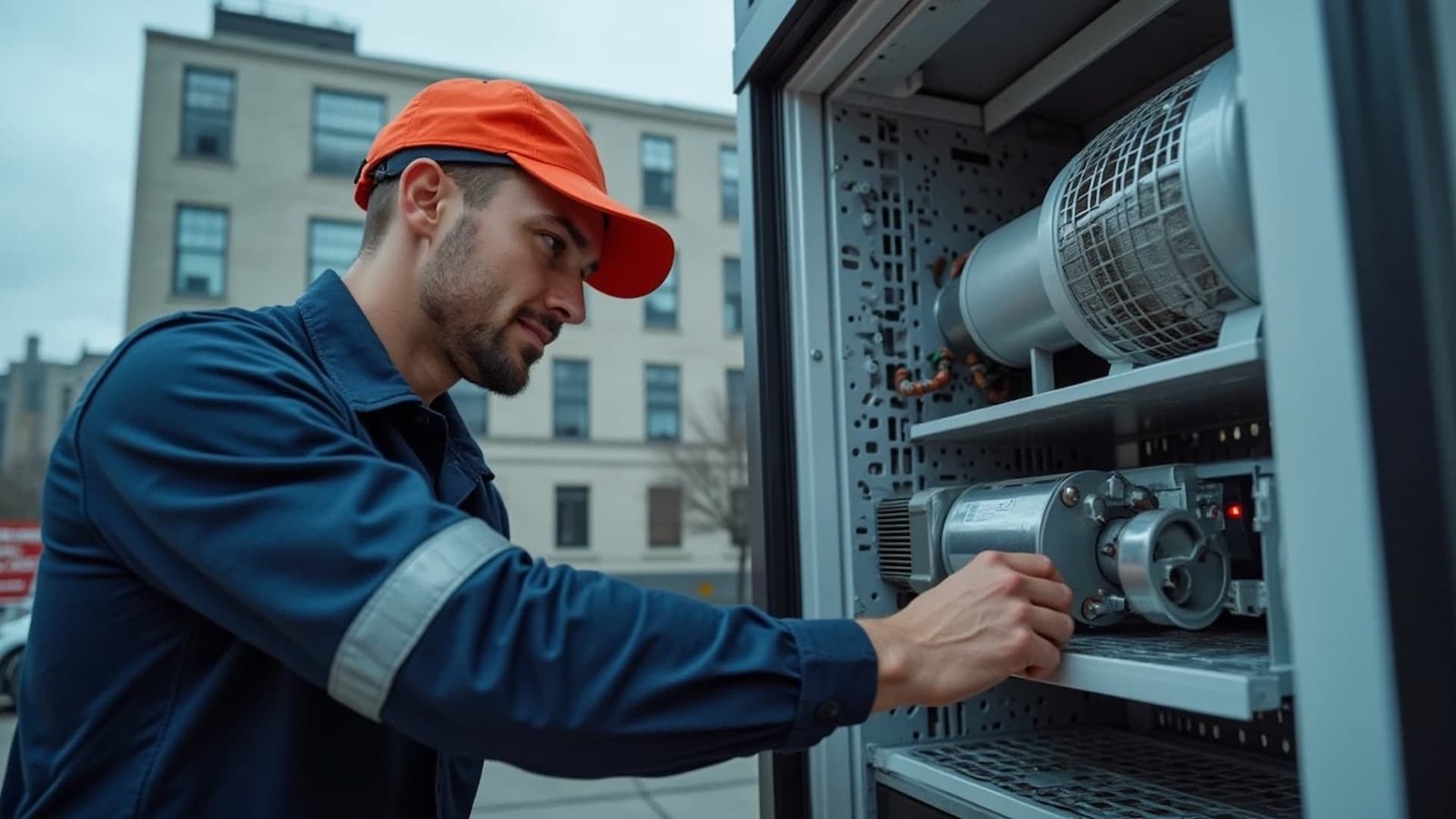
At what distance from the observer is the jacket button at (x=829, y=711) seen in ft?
2.63

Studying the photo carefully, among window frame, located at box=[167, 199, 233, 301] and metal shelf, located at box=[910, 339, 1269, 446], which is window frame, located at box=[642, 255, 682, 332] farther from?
metal shelf, located at box=[910, 339, 1269, 446]

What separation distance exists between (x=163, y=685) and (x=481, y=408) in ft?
50.4

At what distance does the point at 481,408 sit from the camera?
15844mm

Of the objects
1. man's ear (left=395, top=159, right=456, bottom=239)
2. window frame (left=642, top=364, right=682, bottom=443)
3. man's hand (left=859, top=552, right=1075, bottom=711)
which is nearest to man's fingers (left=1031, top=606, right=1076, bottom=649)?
man's hand (left=859, top=552, right=1075, bottom=711)

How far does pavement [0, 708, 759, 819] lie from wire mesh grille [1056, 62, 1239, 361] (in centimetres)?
406

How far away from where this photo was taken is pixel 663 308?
55.1 feet

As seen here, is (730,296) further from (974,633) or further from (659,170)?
(974,633)

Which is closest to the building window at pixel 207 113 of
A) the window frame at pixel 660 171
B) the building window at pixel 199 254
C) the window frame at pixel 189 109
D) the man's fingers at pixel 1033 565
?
the window frame at pixel 189 109

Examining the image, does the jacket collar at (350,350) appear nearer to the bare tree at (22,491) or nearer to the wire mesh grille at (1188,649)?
the wire mesh grille at (1188,649)

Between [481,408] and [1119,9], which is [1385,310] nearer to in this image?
[1119,9]

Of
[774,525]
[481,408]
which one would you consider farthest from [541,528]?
[774,525]

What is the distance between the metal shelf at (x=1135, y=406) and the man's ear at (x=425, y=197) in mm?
694

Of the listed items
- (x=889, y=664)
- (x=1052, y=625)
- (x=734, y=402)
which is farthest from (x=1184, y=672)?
(x=734, y=402)

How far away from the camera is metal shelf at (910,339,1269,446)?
2.78 feet
